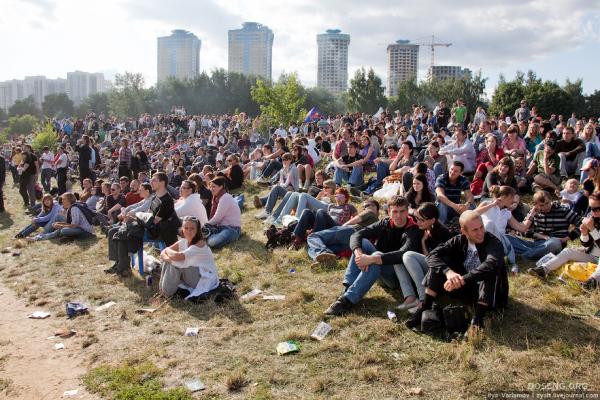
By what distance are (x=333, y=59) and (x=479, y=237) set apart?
164 m

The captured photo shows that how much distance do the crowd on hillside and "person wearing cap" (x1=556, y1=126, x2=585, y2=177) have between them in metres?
0.02

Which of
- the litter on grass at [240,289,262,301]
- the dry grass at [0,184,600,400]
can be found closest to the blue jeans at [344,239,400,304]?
the dry grass at [0,184,600,400]

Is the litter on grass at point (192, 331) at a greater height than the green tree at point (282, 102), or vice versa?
the green tree at point (282, 102)

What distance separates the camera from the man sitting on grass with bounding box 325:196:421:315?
6.10 metres

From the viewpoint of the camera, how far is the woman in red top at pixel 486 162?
404 inches

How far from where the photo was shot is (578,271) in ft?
20.2

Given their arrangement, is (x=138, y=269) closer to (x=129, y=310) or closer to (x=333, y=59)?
(x=129, y=310)

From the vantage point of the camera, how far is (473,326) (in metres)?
5.17

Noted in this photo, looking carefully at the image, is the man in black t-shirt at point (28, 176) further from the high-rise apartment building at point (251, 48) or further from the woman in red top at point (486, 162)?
the high-rise apartment building at point (251, 48)

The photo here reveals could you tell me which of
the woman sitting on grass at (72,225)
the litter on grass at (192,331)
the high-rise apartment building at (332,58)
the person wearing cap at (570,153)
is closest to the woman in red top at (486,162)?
the person wearing cap at (570,153)

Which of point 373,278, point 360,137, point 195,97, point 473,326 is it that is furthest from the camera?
point 195,97

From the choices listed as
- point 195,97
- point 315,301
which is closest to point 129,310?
point 315,301

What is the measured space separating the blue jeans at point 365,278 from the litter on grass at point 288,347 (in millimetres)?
937

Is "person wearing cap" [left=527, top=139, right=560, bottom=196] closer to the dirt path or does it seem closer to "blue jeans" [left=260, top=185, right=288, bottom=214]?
"blue jeans" [left=260, top=185, right=288, bottom=214]
